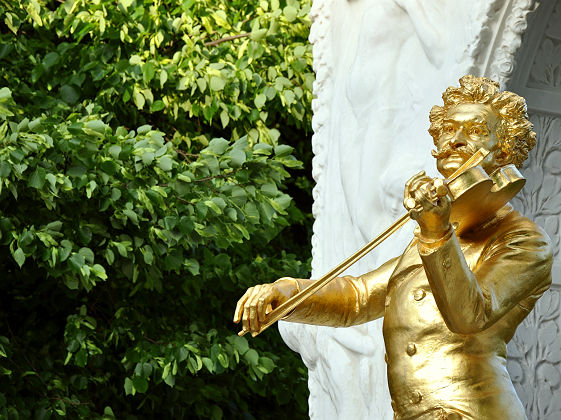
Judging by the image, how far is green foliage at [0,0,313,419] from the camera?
555 centimetres

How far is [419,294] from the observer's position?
2.79 m

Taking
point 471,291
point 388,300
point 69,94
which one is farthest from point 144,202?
point 471,291

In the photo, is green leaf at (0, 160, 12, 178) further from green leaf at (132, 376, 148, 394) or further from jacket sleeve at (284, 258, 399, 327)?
jacket sleeve at (284, 258, 399, 327)

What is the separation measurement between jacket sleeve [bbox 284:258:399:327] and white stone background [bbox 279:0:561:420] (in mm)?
1247

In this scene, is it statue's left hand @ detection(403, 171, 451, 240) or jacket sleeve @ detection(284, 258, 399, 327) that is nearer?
statue's left hand @ detection(403, 171, 451, 240)

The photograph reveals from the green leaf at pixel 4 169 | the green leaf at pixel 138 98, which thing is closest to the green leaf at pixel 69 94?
the green leaf at pixel 138 98

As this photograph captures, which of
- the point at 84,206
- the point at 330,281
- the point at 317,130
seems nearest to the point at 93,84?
the point at 84,206

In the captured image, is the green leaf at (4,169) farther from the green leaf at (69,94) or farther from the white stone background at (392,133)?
the green leaf at (69,94)

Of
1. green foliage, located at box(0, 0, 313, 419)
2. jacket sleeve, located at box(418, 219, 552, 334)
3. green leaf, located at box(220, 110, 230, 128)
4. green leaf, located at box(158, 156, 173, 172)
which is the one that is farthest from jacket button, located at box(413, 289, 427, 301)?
green leaf, located at box(220, 110, 230, 128)

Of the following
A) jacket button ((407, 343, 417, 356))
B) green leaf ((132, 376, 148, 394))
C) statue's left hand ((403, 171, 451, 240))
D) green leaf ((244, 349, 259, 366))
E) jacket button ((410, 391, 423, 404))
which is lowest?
jacket button ((410, 391, 423, 404))

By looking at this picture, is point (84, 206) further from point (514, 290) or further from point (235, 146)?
point (514, 290)

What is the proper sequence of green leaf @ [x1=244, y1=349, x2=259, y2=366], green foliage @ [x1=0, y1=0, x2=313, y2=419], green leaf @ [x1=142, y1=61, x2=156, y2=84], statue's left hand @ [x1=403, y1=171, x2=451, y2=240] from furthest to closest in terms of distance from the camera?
green leaf @ [x1=142, y1=61, x2=156, y2=84] < green leaf @ [x1=244, y1=349, x2=259, y2=366] < green foliage @ [x1=0, y1=0, x2=313, y2=419] < statue's left hand @ [x1=403, y1=171, x2=451, y2=240]

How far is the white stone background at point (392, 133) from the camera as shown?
13.5ft

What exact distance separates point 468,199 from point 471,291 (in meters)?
0.20
